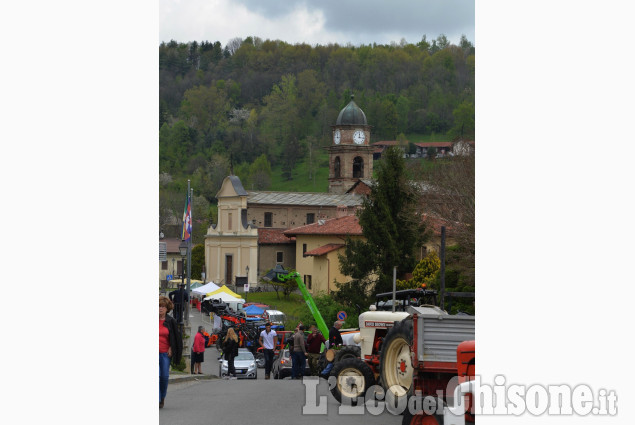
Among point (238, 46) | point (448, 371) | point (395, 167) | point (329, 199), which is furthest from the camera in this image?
point (238, 46)

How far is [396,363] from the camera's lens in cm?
1294

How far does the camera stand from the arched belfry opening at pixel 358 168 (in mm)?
90062

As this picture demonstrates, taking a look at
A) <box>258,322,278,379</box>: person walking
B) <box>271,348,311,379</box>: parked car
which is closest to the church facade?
<box>271,348,311,379</box>: parked car

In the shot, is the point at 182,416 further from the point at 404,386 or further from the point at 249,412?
the point at 404,386

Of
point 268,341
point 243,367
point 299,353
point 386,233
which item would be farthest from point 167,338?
point 386,233

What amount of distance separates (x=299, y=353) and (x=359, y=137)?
237ft

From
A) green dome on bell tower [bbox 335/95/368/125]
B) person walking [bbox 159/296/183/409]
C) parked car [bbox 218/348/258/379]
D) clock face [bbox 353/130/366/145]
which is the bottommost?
parked car [bbox 218/348/258/379]

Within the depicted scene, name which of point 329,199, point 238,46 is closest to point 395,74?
point 238,46

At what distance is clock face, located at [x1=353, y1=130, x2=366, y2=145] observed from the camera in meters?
92.3

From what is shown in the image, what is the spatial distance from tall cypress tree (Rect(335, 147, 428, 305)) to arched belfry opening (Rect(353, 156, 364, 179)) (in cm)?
Result: 4408

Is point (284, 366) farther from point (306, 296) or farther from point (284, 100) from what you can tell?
point (284, 100)

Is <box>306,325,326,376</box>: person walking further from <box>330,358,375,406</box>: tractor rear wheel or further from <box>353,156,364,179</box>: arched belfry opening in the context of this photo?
<box>353,156,364,179</box>: arched belfry opening
